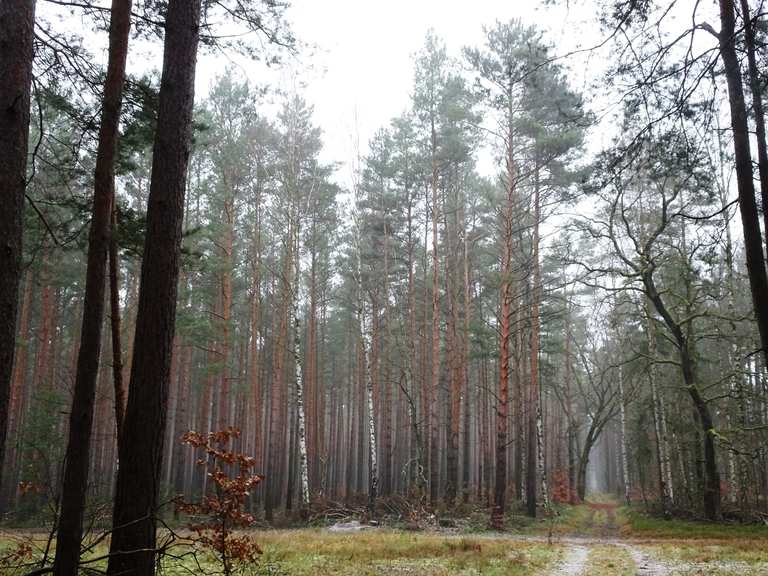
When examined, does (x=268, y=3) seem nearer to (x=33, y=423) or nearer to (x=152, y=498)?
(x=152, y=498)

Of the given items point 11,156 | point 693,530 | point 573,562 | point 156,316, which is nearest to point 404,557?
point 573,562

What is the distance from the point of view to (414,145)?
2328 cm

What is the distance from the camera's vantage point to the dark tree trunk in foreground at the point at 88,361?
4.64 metres

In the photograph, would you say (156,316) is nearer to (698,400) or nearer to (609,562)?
(609,562)

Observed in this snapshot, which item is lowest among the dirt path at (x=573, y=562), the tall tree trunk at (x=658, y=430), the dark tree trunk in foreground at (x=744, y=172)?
the dirt path at (x=573, y=562)

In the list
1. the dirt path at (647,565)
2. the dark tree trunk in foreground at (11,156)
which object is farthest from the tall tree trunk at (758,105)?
the dark tree trunk in foreground at (11,156)

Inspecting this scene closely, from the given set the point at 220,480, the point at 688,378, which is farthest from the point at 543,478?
the point at 220,480

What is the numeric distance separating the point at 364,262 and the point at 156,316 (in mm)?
19951

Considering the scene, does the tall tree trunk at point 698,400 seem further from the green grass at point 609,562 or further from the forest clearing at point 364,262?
the green grass at point 609,562

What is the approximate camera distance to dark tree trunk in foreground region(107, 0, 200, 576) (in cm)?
→ 461

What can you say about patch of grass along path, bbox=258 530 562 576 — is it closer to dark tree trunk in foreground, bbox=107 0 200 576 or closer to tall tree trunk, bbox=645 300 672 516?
dark tree trunk in foreground, bbox=107 0 200 576

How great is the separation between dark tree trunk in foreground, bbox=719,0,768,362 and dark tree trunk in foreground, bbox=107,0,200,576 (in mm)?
5851

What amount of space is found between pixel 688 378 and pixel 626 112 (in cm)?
1248

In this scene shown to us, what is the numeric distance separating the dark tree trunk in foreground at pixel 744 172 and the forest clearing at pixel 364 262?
0.03m
